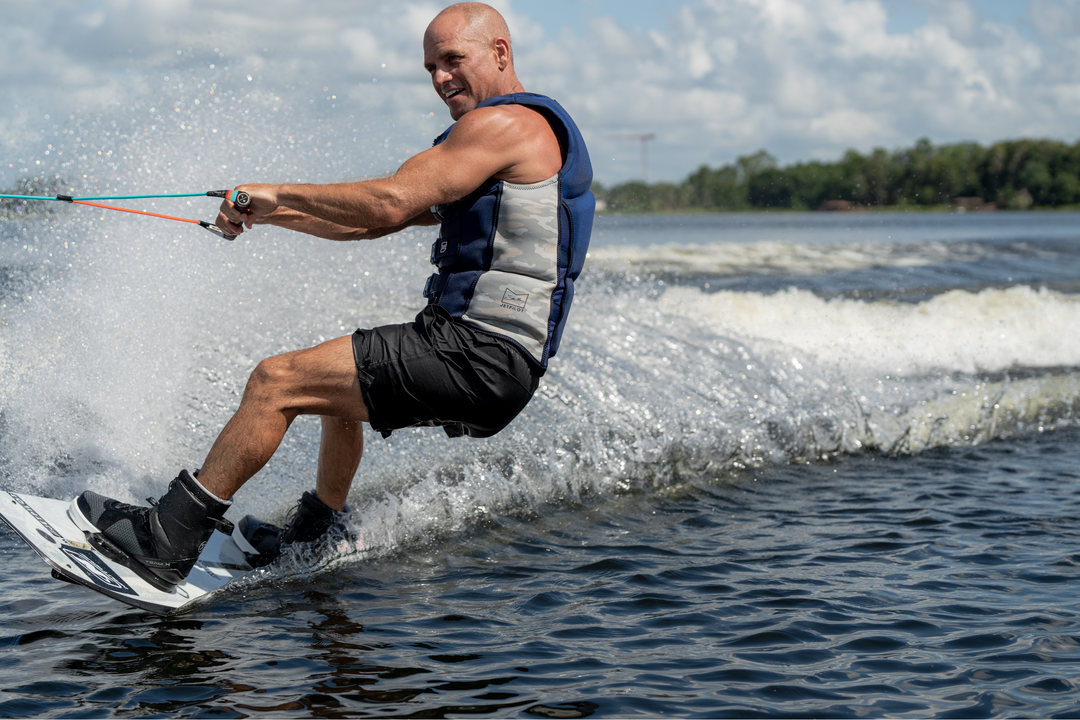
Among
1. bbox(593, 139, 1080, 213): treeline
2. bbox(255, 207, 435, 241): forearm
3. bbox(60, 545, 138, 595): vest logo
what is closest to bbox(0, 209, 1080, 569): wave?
bbox(60, 545, 138, 595): vest logo

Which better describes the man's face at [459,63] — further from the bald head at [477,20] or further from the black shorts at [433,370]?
the black shorts at [433,370]

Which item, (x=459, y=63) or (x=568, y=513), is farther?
(x=568, y=513)

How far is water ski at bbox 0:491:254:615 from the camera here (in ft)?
12.2

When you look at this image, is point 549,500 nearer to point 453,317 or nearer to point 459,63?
point 453,317

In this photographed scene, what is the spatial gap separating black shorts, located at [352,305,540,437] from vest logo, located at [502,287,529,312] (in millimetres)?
129

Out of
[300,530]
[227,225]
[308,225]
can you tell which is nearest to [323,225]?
[308,225]

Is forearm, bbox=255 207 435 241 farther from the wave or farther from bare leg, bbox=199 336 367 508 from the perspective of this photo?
the wave

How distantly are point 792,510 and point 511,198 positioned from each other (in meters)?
3.23

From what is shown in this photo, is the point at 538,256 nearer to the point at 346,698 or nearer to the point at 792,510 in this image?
the point at 346,698

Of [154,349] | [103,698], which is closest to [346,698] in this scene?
[103,698]

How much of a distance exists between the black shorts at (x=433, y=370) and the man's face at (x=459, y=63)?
82cm

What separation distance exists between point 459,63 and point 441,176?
0.54 meters

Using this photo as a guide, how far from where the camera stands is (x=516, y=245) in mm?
3688

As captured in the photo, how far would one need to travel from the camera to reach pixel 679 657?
3709 millimetres
